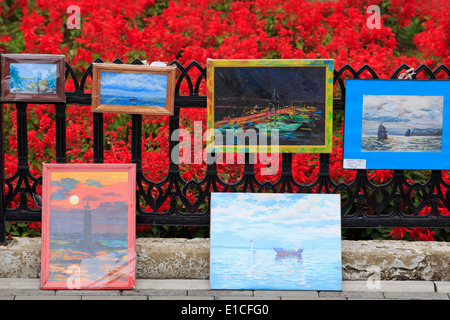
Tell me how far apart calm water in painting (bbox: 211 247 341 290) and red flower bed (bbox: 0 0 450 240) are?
0.76 m

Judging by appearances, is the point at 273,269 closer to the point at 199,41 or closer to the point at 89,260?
the point at 89,260

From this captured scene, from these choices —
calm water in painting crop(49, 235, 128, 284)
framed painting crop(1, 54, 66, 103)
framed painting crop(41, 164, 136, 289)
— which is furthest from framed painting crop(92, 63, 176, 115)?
calm water in painting crop(49, 235, 128, 284)

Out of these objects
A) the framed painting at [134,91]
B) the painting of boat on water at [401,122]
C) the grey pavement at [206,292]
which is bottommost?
the grey pavement at [206,292]

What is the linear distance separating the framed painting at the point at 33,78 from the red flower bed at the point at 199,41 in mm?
663

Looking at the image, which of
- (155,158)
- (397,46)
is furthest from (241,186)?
(397,46)

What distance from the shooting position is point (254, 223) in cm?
445

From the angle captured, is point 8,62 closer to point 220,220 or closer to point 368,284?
point 220,220

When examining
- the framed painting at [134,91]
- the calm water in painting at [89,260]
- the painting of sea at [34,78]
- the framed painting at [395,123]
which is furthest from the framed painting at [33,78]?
the framed painting at [395,123]

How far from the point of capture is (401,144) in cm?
454

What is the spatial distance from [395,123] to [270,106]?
98 cm

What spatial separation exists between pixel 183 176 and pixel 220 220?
638 millimetres

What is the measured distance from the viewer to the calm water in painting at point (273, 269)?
172 inches

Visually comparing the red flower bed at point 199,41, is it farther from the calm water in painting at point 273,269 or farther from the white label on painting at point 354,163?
the calm water in painting at point 273,269

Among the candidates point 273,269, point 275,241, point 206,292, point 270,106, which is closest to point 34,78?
point 270,106
